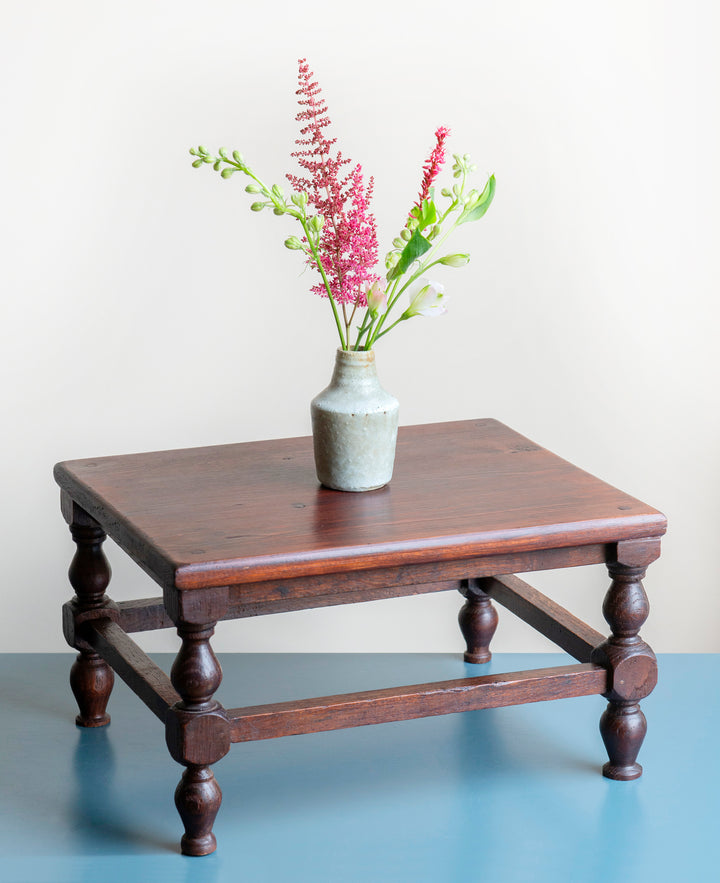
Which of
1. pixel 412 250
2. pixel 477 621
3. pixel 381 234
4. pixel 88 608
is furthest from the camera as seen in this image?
pixel 381 234

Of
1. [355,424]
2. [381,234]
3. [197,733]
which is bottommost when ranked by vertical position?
[197,733]

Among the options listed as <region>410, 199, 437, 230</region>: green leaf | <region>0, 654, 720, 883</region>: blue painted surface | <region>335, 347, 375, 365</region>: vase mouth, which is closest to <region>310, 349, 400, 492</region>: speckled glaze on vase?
<region>335, 347, 375, 365</region>: vase mouth

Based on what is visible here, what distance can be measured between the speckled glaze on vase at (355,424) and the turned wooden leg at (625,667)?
427 mm

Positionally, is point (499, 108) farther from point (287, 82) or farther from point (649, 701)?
point (649, 701)

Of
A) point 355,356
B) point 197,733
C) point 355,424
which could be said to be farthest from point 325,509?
point 197,733

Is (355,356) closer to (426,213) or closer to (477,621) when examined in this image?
(426,213)

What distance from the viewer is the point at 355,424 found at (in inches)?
91.0

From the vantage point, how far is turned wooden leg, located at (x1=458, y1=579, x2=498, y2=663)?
2.86 meters

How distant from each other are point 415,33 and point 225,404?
88 cm

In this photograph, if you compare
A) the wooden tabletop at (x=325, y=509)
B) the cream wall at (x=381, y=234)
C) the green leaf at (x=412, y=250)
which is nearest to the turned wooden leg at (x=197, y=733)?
the wooden tabletop at (x=325, y=509)

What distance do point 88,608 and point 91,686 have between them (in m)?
0.16

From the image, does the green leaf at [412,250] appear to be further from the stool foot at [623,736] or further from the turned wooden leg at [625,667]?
the stool foot at [623,736]

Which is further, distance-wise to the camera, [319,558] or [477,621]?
[477,621]

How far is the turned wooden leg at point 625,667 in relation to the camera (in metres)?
2.31
